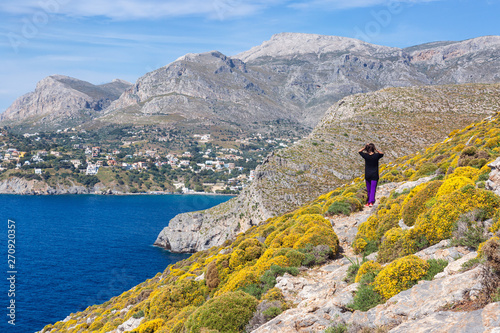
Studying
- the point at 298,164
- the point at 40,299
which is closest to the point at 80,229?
the point at 40,299

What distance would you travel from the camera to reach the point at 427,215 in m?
11.9

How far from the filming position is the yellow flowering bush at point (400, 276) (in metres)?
9.00

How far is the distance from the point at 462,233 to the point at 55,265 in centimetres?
9660

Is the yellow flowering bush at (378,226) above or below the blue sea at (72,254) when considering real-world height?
above

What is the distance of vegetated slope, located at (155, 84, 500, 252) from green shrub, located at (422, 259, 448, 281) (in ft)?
170

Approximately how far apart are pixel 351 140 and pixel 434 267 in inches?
2579

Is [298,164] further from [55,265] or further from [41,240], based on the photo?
[41,240]

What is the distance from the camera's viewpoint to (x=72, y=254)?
96.3m

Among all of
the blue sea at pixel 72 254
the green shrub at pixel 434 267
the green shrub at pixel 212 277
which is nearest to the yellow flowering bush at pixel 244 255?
the green shrub at pixel 212 277

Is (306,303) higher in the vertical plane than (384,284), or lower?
lower

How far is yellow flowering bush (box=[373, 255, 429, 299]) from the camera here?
9.00 meters

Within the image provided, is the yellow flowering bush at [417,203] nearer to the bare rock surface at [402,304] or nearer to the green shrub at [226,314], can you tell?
the bare rock surface at [402,304]

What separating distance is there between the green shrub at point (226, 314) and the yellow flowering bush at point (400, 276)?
4.56 metres

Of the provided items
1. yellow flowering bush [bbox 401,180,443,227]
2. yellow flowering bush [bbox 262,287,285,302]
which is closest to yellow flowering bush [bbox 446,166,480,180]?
yellow flowering bush [bbox 401,180,443,227]
